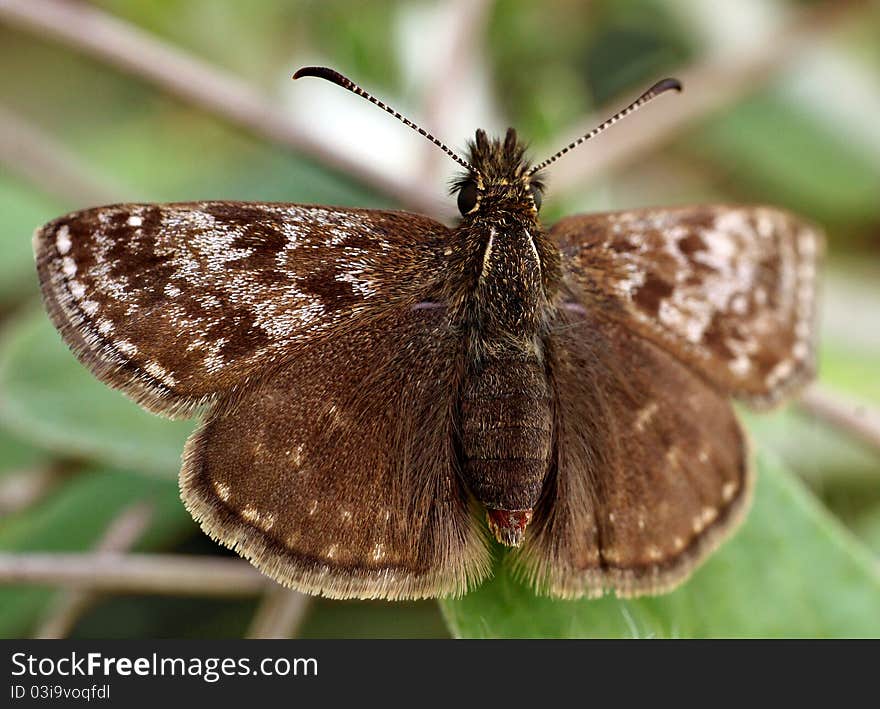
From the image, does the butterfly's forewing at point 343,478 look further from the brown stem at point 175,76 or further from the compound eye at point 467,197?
the brown stem at point 175,76

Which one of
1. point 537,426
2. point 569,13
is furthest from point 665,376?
point 569,13

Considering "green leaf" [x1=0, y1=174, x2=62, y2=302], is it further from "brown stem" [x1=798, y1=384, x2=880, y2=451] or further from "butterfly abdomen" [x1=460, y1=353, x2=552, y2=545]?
"brown stem" [x1=798, y1=384, x2=880, y2=451]

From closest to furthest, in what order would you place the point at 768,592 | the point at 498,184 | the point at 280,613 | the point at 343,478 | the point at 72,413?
1. the point at 343,478
2. the point at 498,184
3. the point at 768,592
4. the point at 280,613
5. the point at 72,413

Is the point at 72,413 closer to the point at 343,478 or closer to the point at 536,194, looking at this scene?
the point at 343,478

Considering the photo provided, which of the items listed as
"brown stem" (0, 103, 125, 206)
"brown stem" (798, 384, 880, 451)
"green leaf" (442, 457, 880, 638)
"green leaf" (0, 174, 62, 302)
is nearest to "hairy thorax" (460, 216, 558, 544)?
"green leaf" (442, 457, 880, 638)

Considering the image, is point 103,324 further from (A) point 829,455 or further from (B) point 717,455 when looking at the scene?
(A) point 829,455

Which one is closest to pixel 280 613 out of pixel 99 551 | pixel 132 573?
Answer: pixel 132 573
